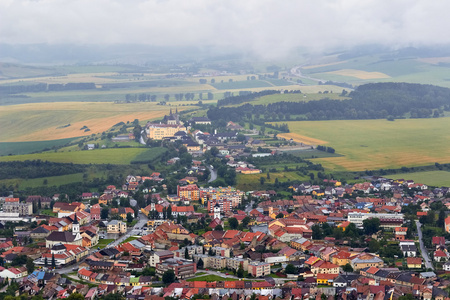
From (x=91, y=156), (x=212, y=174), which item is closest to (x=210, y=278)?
(x=212, y=174)

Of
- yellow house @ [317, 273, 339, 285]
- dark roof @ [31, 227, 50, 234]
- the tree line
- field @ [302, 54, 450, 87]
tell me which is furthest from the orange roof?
Answer: field @ [302, 54, 450, 87]

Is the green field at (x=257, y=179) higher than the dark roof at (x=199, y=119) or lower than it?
lower

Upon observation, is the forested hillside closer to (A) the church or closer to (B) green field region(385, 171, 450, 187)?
(B) green field region(385, 171, 450, 187)

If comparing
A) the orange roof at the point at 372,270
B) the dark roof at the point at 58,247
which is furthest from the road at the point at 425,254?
the dark roof at the point at 58,247

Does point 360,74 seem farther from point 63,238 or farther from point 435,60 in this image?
point 63,238

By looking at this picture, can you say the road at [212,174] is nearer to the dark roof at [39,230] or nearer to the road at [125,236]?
the road at [125,236]
